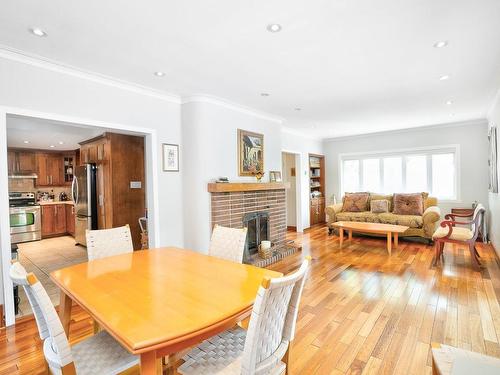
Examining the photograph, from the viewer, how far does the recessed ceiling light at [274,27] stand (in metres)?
2.00

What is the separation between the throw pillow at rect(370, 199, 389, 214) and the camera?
230 inches

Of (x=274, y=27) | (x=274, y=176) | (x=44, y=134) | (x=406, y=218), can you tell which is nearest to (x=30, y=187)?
(x=44, y=134)

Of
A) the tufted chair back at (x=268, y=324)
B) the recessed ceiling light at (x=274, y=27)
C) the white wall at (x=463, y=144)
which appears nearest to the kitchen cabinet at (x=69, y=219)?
the recessed ceiling light at (x=274, y=27)

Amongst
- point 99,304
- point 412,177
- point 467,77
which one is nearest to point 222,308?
point 99,304

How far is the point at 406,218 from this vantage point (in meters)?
5.24

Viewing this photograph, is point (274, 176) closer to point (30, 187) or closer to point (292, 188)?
point (292, 188)

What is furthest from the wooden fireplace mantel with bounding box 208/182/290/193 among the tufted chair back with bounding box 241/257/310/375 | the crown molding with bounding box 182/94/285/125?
the tufted chair back with bounding box 241/257/310/375

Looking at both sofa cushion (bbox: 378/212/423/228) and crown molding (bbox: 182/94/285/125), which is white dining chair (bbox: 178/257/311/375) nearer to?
crown molding (bbox: 182/94/285/125)

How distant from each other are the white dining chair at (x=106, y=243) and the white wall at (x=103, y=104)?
1.06 metres

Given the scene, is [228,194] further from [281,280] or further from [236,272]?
[281,280]

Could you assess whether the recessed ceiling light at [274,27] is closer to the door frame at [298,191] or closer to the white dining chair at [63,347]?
the white dining chair at [63,347]

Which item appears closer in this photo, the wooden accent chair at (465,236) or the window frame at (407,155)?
the wooden accent chair at (465,236)

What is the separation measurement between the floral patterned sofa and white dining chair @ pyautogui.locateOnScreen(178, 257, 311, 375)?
477 cm

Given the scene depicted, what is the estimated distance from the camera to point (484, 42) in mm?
2289
